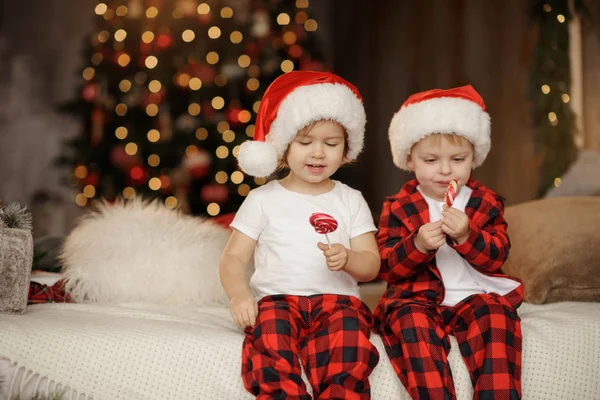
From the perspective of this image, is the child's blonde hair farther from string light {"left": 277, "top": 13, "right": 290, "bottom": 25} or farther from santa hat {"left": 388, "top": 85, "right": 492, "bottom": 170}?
string light {"left": 277, "top": 13, "right": 290, "bottom": 25}

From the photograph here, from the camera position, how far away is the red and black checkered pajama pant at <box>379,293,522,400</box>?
158 centimetres

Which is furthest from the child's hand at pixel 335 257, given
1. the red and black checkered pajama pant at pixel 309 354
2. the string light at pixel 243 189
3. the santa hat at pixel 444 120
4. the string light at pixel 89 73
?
the string light at pixel 89 73

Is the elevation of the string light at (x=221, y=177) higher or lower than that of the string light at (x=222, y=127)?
lower

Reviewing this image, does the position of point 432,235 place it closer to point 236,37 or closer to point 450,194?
point 450,194

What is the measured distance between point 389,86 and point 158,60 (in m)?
1.95

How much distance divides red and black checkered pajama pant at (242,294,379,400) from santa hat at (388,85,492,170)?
0.56 meters

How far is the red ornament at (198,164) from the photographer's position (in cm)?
470

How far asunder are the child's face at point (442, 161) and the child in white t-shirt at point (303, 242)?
19 cm

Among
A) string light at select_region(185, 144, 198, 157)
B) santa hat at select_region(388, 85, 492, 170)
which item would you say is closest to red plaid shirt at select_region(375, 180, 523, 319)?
santa hat at select_region(388, 85, 492, 170)

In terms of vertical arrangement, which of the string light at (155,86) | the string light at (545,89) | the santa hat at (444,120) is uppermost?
the string light at (545,89)

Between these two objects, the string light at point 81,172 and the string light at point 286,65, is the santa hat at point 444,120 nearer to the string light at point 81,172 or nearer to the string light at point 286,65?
the string light at point 286,65

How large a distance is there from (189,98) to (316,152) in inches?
121

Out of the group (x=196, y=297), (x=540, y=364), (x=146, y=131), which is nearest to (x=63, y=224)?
(x=146, y=131)

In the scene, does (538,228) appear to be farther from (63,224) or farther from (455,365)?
(63,224)
